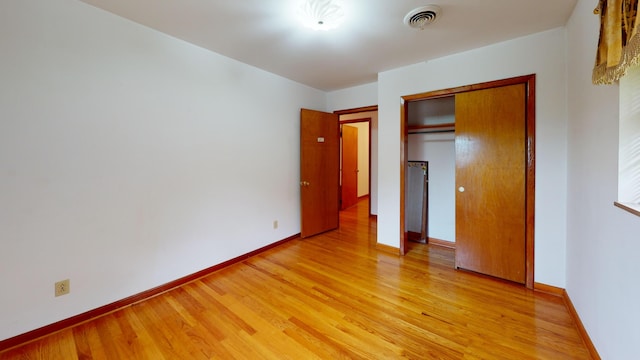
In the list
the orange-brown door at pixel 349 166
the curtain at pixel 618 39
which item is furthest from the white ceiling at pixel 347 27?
the orange-brown door at pixel 349 166

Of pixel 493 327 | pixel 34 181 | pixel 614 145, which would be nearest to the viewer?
pixel 614 145

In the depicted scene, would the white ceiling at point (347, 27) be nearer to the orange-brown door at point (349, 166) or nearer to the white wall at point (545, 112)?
the white wall at point (545, 112)

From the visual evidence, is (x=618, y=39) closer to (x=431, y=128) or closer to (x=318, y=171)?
(x=431, y=128)

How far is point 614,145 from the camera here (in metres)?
1.29

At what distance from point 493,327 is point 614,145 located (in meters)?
1.40

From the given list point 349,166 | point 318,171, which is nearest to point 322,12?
point 318,171

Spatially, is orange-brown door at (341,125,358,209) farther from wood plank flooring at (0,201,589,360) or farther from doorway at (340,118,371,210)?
wood plank flooring at (0,201,589,360)

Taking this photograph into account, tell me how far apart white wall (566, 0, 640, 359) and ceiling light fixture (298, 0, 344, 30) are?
5.29 feet

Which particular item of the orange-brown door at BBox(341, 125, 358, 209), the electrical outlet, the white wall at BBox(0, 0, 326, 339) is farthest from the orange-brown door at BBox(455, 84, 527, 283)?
the electrical outlet

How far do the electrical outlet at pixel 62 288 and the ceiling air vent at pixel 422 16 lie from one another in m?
3.35

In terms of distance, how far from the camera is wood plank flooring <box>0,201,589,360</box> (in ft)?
5.27

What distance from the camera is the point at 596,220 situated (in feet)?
4.99

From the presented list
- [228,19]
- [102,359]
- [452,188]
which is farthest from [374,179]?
[102,359]

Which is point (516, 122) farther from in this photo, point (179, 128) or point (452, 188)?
point (179, 128)
